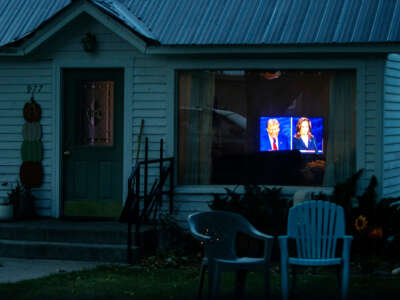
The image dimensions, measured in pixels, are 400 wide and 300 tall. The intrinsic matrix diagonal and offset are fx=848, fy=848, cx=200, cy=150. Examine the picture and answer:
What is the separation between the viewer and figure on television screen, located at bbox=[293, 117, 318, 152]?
38.4ft

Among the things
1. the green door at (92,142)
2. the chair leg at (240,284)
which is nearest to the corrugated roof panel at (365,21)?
the green door at (92,142)

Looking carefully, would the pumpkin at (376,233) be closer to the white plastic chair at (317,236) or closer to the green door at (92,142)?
the white plastic chair at (317,236)

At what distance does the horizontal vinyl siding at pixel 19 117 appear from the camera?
1225 cm

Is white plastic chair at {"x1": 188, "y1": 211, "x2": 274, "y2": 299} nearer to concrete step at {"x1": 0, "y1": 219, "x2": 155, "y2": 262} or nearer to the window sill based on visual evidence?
concrete step at {"x1": 0, "y1": 219, "x2": 155, "y2": 262}

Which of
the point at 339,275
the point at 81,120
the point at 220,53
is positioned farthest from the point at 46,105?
the point at 339,275

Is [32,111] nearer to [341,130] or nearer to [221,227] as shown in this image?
[341,130]

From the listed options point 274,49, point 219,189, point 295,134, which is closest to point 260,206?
point 219,189

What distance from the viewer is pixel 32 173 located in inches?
483

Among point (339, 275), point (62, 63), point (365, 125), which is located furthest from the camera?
point (62, 63)

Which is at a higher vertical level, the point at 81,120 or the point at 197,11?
Answer: the point at 197,11

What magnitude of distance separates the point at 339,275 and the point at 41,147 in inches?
228

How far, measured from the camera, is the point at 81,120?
12.3 m

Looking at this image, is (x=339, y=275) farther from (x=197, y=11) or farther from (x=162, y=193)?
(x=197, y=11)

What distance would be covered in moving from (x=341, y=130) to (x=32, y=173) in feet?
14.6
